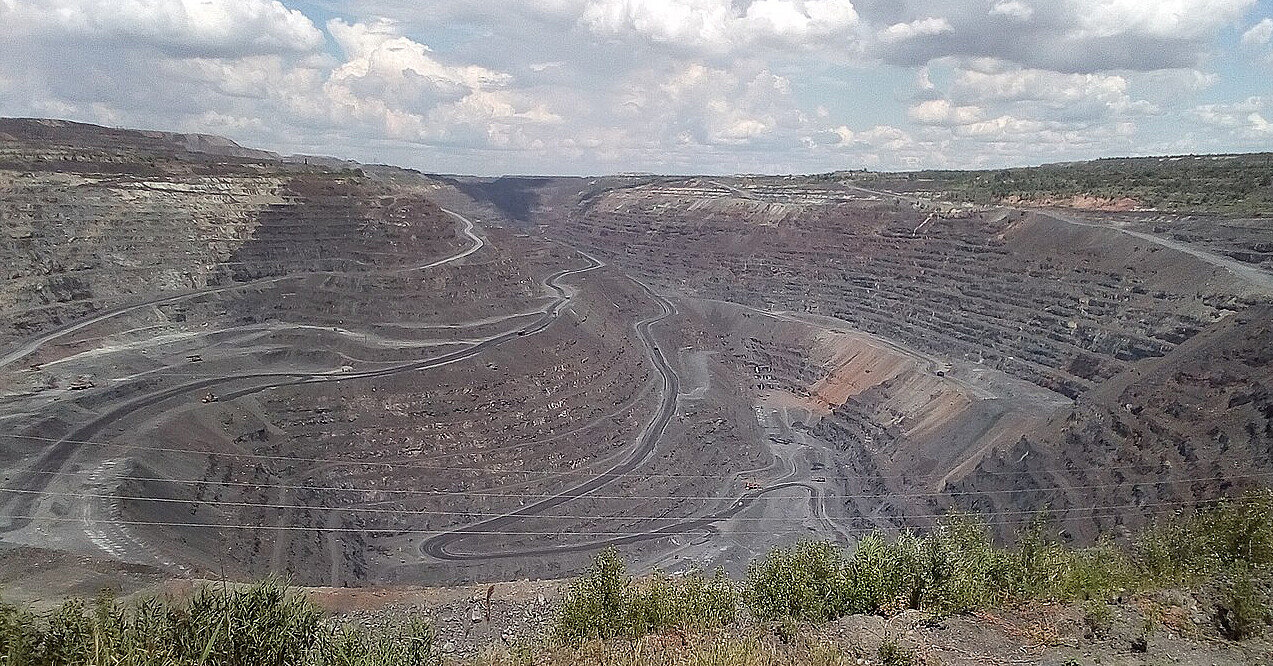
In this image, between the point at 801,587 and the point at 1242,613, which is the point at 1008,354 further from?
the point at 1242,613

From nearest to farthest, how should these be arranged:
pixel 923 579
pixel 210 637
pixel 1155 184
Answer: pixel 210 637
pixel 923 579
pixel 1155 184

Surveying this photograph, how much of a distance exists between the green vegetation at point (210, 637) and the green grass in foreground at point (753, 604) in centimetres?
3

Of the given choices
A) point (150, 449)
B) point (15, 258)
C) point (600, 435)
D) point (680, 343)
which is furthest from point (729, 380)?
point (15, 258)

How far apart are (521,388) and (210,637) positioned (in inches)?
1946

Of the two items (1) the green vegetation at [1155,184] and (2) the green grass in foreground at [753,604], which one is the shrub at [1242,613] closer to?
(2) the green grass in foreground at [753,604]

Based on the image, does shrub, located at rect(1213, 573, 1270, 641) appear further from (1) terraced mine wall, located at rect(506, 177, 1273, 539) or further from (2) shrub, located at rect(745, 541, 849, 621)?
Answer: (1) terraced mine wall, located at rect(506, 177, 1273, 539)

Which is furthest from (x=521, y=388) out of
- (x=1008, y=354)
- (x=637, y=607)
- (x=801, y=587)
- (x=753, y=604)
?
(x=801, y=587)

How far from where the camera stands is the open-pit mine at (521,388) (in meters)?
38.6

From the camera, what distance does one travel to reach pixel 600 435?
59906mm

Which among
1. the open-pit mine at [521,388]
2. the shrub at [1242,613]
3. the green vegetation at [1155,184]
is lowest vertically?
the open-pit mine at [521,388]

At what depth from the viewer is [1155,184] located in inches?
3250

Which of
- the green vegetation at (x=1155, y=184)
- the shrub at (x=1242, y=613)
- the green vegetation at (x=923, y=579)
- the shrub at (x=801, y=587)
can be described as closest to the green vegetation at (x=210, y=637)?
the green vegetation at (x=923, y=579)

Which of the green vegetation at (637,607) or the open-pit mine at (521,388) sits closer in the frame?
the green vegetation at (637,607)

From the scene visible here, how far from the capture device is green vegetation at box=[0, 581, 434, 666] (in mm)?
9922
